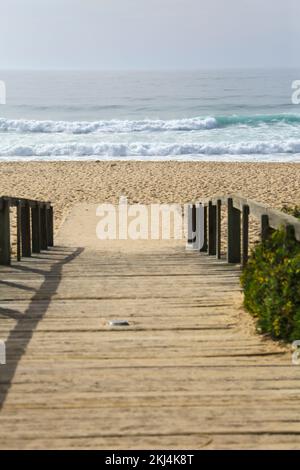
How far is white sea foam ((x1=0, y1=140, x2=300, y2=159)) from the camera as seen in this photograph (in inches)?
1404

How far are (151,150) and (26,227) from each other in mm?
26714

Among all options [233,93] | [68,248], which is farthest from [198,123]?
[68,248]

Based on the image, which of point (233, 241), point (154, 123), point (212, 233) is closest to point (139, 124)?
point (154, 123)

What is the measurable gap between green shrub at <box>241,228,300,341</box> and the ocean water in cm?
2720

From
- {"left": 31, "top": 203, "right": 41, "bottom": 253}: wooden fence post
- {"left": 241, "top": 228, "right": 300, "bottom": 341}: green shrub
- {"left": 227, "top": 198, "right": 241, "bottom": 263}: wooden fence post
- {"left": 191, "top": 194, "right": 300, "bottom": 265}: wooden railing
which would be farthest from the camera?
{"left": 31, "top": 203, "right": 41, "bottom": 253}: wooden fence post

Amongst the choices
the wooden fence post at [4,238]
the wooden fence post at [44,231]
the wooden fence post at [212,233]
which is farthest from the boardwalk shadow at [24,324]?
the wooden fence post at [44,231]

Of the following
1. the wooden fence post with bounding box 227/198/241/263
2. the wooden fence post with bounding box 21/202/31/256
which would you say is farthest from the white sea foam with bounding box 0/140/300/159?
the wooden fence post with bounding box 227/198/241/263

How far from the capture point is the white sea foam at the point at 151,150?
35656 millimetres

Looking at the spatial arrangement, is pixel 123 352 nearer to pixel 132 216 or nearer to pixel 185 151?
pixel 132 216

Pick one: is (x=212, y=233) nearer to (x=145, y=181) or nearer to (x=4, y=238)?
(x=4, y=238)

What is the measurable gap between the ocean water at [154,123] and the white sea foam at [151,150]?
45 mm

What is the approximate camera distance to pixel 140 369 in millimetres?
4551

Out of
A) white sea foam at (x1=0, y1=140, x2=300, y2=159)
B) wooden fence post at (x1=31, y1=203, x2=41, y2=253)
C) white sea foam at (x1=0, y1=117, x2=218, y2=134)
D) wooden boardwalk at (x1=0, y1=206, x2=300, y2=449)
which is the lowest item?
wooden boardwalk at (x1=0, y1=206, x2=300, y2=449)

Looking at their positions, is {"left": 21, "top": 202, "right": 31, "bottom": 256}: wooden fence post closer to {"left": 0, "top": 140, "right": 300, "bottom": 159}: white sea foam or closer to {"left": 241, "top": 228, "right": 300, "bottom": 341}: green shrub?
{"left": 241, "top": 228, "right": 300, "bottom": 341}: green shrub
